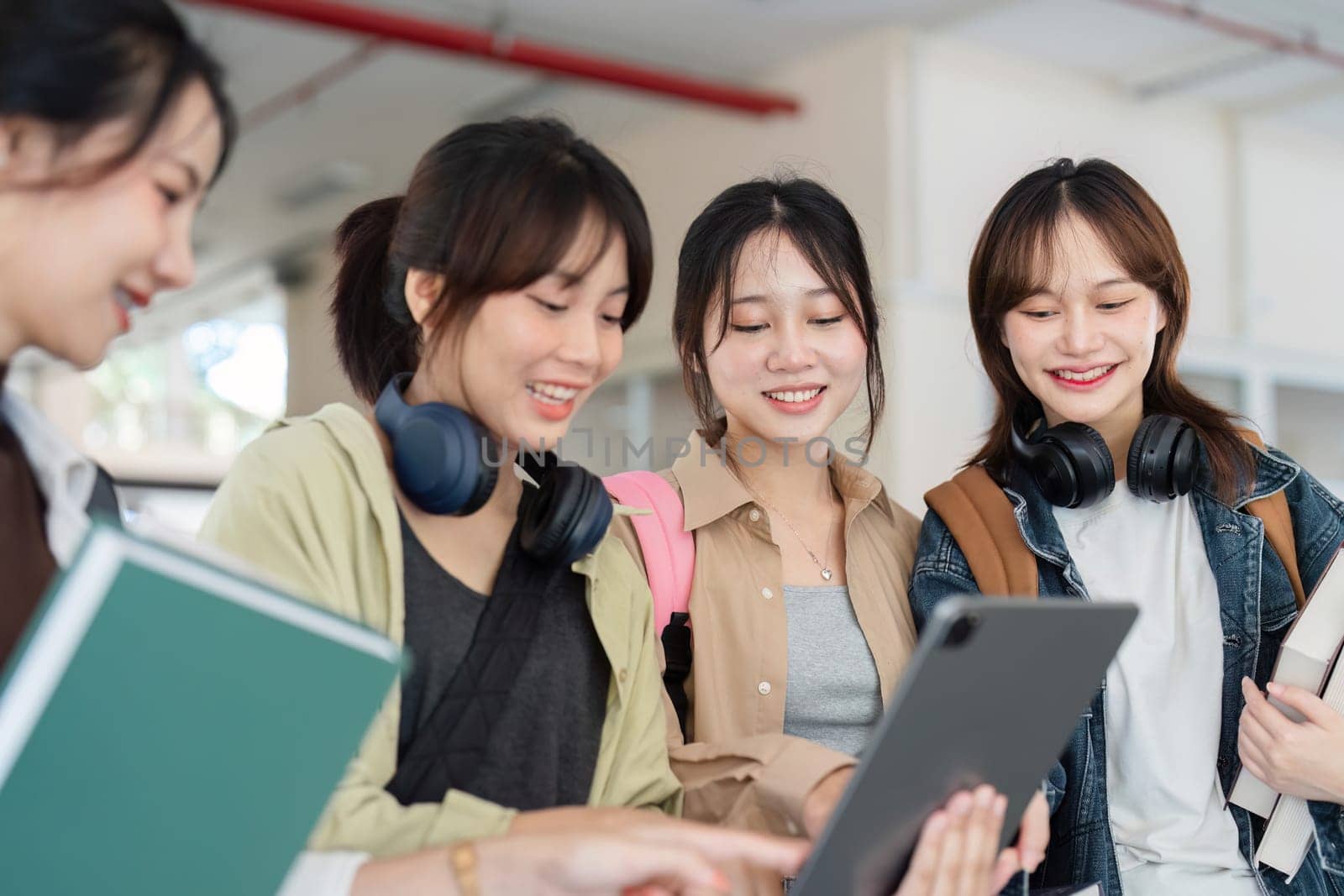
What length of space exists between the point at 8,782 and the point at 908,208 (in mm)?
5735

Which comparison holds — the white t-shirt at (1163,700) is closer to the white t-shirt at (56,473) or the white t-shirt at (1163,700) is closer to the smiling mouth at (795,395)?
the smiling mouth at (795,395)

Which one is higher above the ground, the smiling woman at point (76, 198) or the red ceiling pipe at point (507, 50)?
the red ceiling pipe at point (507, 50)

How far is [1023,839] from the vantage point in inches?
51.8

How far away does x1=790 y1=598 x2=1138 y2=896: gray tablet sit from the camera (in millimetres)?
1001

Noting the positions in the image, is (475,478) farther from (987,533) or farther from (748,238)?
(987,533)

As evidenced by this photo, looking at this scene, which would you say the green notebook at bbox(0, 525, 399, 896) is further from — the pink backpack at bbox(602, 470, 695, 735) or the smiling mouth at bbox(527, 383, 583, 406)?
the pink backpack at bbox(602, 470, 695, 735)

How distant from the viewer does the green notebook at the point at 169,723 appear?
2.30ft

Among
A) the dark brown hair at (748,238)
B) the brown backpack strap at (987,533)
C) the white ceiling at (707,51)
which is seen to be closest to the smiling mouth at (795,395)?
the dark brown hair at (748,238)

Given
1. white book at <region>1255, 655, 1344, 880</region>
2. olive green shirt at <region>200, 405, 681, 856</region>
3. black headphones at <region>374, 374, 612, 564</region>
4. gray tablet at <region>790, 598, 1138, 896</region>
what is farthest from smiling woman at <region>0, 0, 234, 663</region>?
white book at <region>1255, 655, 1344, 880</region>

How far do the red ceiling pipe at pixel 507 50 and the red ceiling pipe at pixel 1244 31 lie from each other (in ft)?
5.98

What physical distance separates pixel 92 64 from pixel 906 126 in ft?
18.2

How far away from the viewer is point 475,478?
1276 mm

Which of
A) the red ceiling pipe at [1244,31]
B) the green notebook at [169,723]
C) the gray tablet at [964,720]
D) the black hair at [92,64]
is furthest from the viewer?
the red ceiling pipe at [1244,31]

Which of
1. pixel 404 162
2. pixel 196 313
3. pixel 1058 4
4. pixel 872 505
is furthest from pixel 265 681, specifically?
pixel 196 313
